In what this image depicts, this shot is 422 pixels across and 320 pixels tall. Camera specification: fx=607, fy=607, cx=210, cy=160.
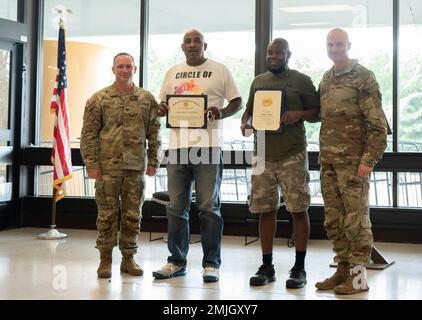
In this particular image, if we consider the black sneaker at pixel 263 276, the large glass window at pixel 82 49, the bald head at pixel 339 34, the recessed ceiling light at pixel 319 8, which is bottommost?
the black sneaker at pixel 263 276

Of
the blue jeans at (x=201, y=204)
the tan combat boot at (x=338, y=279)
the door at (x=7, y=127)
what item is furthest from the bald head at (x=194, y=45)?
the door at (x=7, y=127)

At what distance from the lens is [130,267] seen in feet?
14.0

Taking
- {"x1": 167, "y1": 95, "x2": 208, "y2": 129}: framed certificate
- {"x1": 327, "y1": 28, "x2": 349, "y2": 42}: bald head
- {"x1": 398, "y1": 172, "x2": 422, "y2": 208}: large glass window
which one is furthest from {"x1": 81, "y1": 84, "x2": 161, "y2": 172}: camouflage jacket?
{"x1": 398, "y1": 172, "x2": 422, "y2": 208}: large glass window

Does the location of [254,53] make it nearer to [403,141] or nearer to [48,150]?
[403,141]

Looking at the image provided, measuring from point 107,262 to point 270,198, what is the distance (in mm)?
1222

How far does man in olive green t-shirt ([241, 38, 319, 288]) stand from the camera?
3.86 meters

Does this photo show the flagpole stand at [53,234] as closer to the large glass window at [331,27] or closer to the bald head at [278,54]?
the large glass window at [331,27]

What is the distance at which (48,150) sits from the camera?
6879mm

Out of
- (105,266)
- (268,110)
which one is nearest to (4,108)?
(105,266)

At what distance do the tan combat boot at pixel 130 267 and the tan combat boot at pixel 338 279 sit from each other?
124cm

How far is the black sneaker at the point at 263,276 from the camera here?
3947mm

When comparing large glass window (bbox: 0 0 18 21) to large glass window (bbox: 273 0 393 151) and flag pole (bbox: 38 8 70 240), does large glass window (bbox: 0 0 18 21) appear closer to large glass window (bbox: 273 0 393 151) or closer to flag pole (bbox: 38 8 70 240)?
flag pole (bbox: 38 8 70 240)

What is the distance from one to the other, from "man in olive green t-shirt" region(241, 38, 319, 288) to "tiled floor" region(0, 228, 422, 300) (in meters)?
0.32
